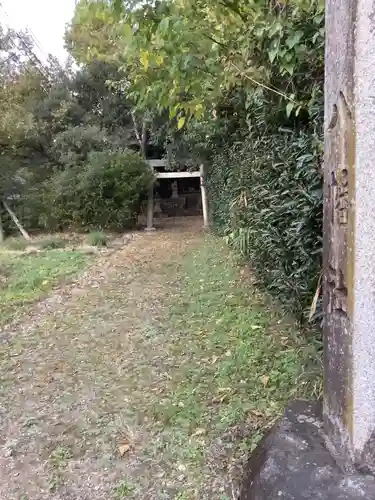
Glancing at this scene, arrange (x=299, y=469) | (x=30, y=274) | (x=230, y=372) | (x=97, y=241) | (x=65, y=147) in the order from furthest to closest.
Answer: (x=65, y=147)
(x=97, y=241)
(x=30, y=274)
(x=230, y=372)
(x=299, y=469)

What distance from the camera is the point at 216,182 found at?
9.23 meters

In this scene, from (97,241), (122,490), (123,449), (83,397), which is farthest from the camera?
(97,241)

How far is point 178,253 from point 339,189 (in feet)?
22.9

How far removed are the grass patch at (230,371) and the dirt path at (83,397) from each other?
0.17 meters

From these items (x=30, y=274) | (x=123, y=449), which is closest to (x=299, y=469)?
(x=123, y=449)

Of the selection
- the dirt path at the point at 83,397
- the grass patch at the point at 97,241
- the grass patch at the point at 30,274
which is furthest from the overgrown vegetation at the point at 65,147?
the dirt path at the point at 83,397

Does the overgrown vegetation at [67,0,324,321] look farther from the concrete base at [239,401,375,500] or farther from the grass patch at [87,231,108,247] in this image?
the grass patch at [87,231,108,247]

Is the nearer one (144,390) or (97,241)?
(144,390)

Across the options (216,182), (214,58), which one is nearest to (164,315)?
(214,58)

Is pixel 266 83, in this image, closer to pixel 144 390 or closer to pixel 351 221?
pixel 351 221

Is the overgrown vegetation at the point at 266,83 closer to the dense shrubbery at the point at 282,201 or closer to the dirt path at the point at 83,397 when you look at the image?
the dense shrubbery at the point at 282,201

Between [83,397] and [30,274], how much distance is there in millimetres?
4281

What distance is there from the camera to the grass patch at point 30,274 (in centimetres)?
561

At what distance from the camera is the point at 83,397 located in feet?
10.5
